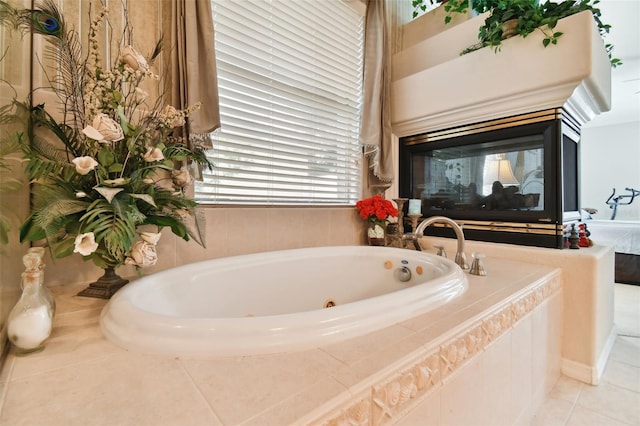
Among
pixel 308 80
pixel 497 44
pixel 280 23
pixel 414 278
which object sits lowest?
pixel 414 278

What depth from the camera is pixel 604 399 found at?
1.29m

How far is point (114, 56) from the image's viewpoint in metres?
1.23

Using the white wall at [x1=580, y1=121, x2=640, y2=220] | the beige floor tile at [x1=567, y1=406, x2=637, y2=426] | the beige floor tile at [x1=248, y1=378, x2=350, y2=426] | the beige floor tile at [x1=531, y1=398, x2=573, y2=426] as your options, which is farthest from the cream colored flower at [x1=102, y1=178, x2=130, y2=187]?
the white wall at [x1=580, y1=121, x2=640, y2=220]

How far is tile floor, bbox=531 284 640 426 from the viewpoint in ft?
3.82

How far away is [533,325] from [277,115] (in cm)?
167

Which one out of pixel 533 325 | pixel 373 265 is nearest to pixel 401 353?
pixel 533 325

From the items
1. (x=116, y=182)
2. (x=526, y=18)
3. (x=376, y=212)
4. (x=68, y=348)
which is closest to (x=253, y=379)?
(x=68, y=348)

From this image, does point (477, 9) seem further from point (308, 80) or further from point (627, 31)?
point (627, 31)

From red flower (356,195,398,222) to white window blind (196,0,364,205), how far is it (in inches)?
6.3

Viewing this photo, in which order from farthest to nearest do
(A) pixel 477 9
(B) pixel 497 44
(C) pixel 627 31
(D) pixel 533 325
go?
(C) pixel 627 31 → (A) pixel 477 9 → (B) pixel 497 44 → (D) pixel 533 325

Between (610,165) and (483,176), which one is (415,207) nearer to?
(483,176)

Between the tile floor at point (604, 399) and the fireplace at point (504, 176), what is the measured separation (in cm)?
72

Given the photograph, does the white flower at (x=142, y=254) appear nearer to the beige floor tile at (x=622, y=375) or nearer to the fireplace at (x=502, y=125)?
the fireplace at (x=502, y=125)

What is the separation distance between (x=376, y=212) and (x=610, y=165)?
24.1 ft
